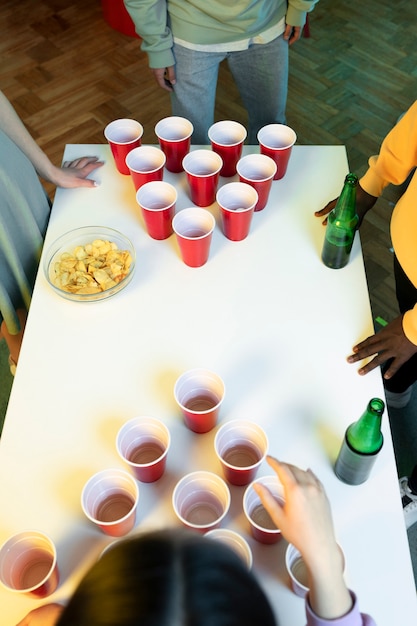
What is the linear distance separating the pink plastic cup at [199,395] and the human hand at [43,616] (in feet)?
1.13

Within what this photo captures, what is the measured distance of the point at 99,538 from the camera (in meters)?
0.87

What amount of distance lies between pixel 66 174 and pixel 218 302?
529 mm

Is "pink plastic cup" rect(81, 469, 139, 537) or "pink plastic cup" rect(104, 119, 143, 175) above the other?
"pink plastic cup" rect(104, 119, 143, 175)

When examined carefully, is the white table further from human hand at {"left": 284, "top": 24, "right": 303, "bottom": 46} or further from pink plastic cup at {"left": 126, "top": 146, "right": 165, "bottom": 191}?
human hand at {"left": 284, "top": 24, "right": 303, "bottom": 46}

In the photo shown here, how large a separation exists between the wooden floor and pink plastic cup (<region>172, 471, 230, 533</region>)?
1.62 metres

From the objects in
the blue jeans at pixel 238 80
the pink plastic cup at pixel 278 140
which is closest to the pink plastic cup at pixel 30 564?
the pink plastic cup at pixel 278 140

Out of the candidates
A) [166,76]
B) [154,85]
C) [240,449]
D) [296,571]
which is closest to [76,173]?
[166,76]

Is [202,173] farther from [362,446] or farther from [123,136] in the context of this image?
[362,446]

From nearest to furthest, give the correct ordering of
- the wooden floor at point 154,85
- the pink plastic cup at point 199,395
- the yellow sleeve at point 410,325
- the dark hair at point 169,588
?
1. the dark hair at point 169,588
2. the pink plastic cup at point 199,395
3. the yellow sleeve at point 410,325
4. the wooden floor at point 154,85

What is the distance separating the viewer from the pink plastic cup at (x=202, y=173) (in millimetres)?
1242

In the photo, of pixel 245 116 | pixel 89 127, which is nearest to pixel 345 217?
pixel 245 116

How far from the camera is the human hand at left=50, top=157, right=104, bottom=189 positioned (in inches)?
52.2

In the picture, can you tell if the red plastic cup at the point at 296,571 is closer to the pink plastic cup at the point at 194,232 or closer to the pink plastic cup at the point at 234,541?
the pink plastic cup at the point at 234,541

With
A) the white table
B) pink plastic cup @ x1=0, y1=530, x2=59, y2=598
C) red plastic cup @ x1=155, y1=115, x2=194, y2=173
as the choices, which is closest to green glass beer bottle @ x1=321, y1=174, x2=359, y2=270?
the white table
